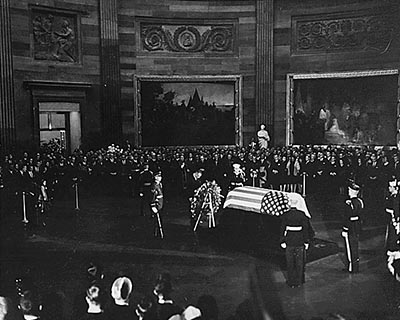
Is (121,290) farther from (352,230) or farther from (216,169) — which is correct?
(216,169)

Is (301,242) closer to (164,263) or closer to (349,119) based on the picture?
(164,263)

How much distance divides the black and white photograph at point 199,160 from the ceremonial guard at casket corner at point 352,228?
0.08 ft

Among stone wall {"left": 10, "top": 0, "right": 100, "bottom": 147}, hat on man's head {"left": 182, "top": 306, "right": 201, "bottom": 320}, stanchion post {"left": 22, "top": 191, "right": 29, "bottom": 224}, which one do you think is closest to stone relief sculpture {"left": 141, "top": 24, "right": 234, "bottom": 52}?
stone wall {"left": 10, "top": 0, "right": 100, "bottom": 147}

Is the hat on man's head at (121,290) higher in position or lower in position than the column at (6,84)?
lower

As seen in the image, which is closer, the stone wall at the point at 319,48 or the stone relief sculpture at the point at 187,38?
the stone wall at the point at 319,48

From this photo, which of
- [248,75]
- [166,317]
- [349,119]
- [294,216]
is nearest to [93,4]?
[248,75]

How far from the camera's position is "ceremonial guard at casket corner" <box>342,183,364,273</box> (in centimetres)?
853

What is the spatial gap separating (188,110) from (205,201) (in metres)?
10.5

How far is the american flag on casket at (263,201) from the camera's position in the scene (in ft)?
32.3

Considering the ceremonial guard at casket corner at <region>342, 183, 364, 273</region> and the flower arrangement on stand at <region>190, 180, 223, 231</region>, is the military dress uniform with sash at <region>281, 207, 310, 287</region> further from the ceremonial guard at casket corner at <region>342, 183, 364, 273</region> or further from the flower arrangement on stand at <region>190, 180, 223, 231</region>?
the flower arrangement on stand at <region>190, 180, 223, 231</region>

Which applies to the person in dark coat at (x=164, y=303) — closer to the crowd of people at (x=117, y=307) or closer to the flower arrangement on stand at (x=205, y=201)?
the crowd of people at (x=117, y=307)

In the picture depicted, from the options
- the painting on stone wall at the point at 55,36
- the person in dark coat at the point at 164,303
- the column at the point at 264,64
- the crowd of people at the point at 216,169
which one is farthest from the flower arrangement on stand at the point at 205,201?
the column at the point at 264,64

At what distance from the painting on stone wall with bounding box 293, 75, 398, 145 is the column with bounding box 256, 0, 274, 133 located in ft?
3.68

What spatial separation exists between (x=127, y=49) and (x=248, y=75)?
17.7 ft
